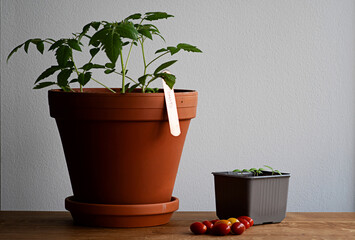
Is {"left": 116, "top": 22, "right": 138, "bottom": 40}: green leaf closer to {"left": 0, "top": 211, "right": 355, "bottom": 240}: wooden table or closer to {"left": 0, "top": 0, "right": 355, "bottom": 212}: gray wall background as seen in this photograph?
{"left": 0, "top": 211, "right": 355, "bottom": 240}: wooden table

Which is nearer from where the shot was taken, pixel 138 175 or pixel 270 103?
pixel 138 175

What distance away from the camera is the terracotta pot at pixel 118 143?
1.02 m

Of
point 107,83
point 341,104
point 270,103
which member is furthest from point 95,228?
point 341,104

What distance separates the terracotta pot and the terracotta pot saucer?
0.06 ft

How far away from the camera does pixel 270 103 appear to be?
69.2 inches

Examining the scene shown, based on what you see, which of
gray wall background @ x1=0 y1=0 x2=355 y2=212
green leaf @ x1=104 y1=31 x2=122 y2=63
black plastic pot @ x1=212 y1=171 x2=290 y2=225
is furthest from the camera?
gray wall background @ x1=0 y1=0 x2=355 y2=212

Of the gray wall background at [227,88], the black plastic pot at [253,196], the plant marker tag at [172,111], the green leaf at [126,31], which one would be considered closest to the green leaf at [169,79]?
the plant marker tag at [172,111]

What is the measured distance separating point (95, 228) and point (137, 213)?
10 cm

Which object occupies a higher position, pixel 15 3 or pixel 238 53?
pixel 15 3

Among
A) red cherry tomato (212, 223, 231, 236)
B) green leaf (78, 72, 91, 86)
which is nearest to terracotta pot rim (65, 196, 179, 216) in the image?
red cherry tomato (212, 223, 231, 236)

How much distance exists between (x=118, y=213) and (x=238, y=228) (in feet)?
0.86

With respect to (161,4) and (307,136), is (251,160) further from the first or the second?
(161,4)

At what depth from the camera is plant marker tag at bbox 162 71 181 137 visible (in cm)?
104

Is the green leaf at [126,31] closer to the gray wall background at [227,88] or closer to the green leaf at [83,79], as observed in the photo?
the green leaf at [83,79]
